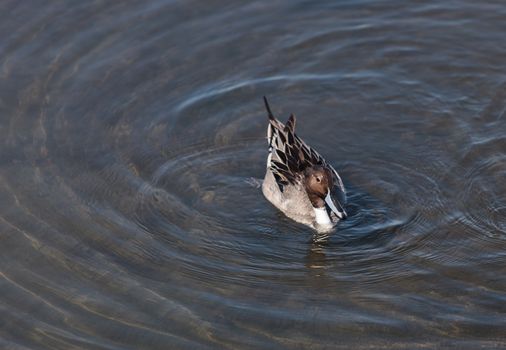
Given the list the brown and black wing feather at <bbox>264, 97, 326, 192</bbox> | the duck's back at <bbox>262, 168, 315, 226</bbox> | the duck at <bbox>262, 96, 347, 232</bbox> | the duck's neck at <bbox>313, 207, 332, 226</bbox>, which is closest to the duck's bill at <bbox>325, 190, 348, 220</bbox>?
the duck at <bbox>262, 96, 347, 232</bbox>

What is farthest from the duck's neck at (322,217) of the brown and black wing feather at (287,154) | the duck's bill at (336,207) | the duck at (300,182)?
the brown and black wing feather at (287,154)

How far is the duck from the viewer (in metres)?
12.0

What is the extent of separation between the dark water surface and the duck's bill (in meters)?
0.12

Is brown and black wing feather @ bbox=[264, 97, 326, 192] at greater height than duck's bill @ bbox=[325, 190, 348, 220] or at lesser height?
greater

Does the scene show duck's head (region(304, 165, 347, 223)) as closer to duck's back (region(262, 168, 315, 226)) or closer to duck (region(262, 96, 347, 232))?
duck (region(262, 96, 347, 232))

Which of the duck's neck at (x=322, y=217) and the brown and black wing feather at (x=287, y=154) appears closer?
the duck's neck at (x=322, y=217)

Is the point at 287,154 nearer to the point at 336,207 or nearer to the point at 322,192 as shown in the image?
the point at 322,192

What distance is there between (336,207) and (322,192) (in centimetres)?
25

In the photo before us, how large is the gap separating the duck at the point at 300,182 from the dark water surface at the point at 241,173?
0.18m

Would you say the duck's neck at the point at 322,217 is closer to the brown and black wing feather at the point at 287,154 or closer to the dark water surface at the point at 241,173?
the dark water surface at the point at 241,173

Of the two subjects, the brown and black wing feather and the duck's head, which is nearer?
the duck's head

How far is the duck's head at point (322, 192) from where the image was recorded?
1192 centimetres

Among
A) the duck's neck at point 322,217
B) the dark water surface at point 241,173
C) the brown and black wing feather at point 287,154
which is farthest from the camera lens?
the brown and black wing feather at point 287,154

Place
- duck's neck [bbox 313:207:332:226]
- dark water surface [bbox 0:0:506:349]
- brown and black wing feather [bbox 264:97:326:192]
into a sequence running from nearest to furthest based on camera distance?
dark water surface [bbox 0:0:506:349]
duck's neck [bbox 313:207:332:226]
brown and black wing feather [bbox 264:97:326:192]
